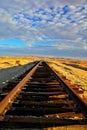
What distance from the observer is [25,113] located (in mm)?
5156

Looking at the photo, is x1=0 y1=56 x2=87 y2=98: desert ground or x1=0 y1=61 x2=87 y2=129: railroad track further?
x1=0 y1=56 x2=87 y2=98: desert ground

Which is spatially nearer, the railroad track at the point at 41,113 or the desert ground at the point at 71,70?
the railroad track at the point at 41,113

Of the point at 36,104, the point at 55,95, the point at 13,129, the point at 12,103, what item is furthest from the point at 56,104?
the point at 13,129

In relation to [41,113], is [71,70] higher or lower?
lower

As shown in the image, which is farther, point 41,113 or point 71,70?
point 71,70

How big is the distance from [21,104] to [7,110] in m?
0.76

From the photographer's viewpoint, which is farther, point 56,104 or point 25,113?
point 56,104

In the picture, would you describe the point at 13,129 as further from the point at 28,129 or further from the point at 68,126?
the point at 68,126

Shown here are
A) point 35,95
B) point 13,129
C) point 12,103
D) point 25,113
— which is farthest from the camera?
point 35,95

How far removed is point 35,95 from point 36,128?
123 inches

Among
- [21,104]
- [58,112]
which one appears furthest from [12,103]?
[58,112]

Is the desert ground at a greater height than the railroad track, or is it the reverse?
the railroad track

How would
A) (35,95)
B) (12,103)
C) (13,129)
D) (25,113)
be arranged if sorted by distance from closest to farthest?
(13,129) → (25,113) → (12,103) → (35,95)

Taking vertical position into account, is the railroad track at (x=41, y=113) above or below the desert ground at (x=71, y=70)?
above
